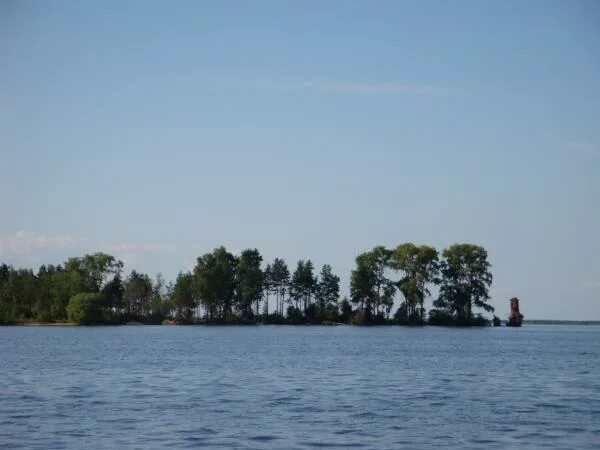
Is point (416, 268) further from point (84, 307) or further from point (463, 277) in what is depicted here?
point (84, 307)

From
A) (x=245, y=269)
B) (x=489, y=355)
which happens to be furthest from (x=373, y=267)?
(x=489, y=355)

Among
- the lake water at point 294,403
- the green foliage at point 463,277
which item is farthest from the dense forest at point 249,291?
the lake water at point 294,403

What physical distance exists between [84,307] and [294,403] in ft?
396

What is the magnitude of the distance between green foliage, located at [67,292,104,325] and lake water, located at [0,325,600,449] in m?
90.5

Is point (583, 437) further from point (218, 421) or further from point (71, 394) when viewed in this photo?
Result: point (71, 394)

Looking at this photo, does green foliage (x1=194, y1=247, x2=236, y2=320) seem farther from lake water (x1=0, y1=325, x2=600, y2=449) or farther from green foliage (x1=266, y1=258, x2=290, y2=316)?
lake water (x1=0, y1=325, x2=600, y2=449)

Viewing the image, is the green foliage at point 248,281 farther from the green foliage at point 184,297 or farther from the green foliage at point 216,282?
the green foliage at point 184,297

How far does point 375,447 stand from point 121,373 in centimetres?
2514

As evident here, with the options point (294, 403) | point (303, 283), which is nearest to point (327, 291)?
point (303, 283)

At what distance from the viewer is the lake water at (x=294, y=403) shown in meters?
26.0

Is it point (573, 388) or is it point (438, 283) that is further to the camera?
point (438, 283)

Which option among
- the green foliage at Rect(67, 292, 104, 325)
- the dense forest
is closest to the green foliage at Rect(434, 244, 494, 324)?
the dense forest

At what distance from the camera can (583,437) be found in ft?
88.1

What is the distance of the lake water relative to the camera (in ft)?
85.4
